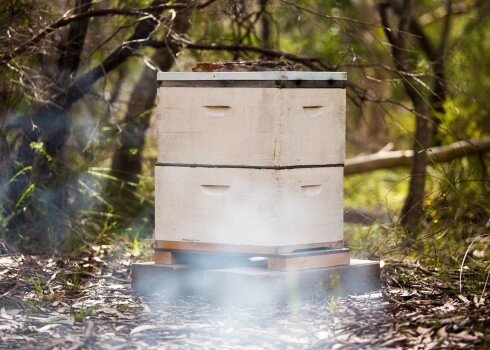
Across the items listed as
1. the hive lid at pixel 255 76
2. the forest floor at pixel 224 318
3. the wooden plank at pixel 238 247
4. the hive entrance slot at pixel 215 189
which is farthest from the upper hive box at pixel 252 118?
the forest floor at pixel 224 318

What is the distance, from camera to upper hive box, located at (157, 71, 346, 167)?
351cm

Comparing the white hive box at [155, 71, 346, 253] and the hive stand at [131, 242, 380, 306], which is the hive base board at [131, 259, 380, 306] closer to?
the hive stand at [131, 242, 380, 306]

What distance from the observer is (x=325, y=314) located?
130 inches

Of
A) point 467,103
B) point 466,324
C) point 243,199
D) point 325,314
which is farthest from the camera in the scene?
point 467,103

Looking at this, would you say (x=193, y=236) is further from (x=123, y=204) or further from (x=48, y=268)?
(x=123, y=204)

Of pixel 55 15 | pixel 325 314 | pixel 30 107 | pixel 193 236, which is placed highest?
pixel 55 15

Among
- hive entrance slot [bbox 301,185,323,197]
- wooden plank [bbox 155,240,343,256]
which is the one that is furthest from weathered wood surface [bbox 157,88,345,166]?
wooden plank [bbox 155,240,343,256]

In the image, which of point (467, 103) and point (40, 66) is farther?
point (467, 103)

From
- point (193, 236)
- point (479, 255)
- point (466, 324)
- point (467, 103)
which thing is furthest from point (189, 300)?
point (467, 103)

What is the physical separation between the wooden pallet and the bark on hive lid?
2.57ft

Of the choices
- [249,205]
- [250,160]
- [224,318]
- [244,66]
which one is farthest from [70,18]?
[224,318]

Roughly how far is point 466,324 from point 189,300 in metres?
1.22

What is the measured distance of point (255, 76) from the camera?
3498mm

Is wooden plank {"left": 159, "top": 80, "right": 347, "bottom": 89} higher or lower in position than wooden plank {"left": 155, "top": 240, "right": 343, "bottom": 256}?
higher
